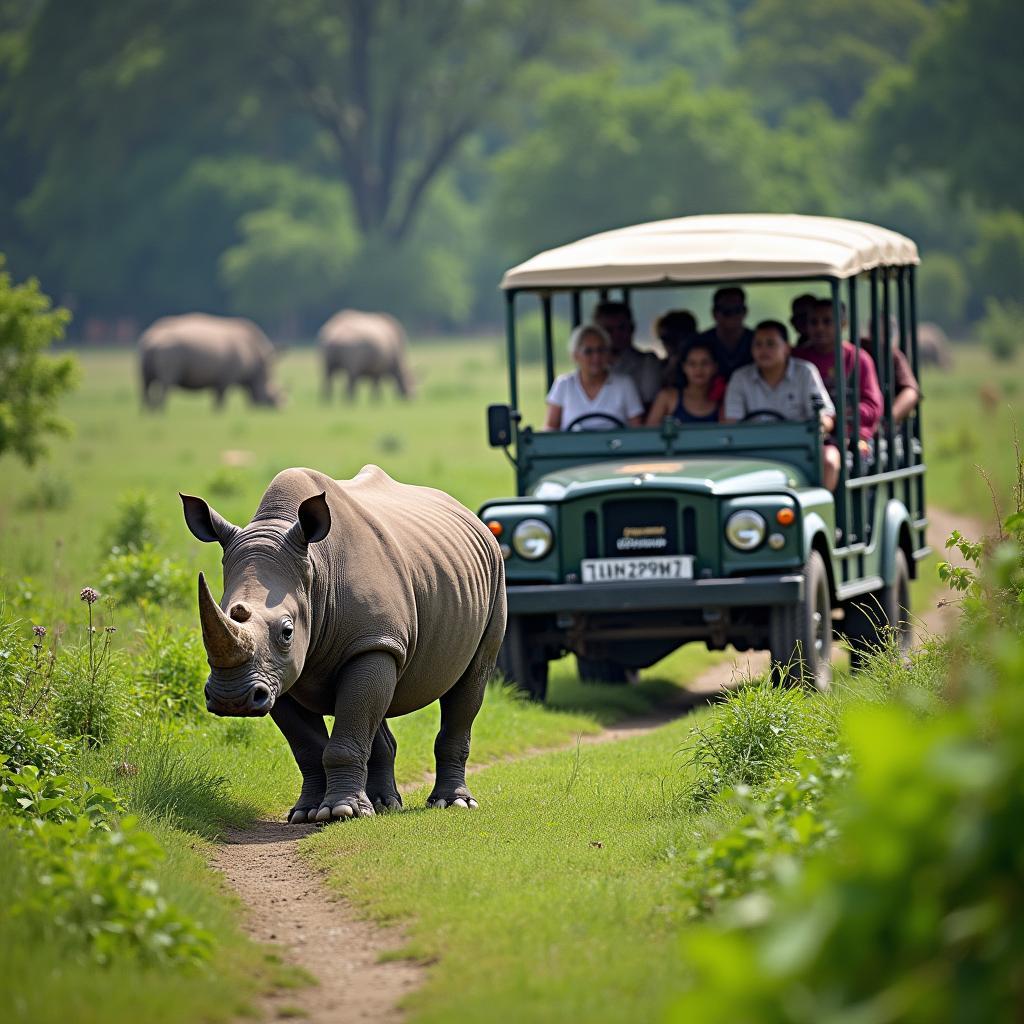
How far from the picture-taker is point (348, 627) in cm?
830

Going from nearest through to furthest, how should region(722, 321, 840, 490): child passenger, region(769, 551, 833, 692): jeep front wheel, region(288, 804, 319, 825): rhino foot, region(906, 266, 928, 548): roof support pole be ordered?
region(288, 804, 319, 825): rhino foot, region(769, 551, 833, 692): jeep front wheel, region(722, 321, 840, 490): child passenger, region(906, 266, 928, 548): roof support pole

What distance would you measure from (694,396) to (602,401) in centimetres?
57

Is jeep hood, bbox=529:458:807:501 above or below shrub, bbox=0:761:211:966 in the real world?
above

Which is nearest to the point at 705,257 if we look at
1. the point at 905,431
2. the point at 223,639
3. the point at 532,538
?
the point at 532,538

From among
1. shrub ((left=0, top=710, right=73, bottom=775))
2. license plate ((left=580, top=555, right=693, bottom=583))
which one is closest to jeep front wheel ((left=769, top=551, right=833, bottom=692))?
license plate ((left=580, top=555, right=693, bottom=583))

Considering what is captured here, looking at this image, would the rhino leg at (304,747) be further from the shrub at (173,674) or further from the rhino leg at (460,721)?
the shrub at (173,674)

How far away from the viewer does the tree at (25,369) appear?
1738 centimetres

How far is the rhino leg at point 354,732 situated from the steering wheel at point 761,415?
454 centimetres

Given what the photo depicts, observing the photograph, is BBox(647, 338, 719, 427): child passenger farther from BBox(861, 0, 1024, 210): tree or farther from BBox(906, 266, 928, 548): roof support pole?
BBox(861, 0, 1024, 210): tree

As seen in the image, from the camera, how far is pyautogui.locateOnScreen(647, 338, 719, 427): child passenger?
12.6 metres

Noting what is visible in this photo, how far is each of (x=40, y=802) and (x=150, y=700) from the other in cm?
296

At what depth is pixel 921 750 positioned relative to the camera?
355 cm

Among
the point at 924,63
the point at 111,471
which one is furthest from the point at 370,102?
the point at 111,471

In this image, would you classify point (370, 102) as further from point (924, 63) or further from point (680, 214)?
point (924, 63)
